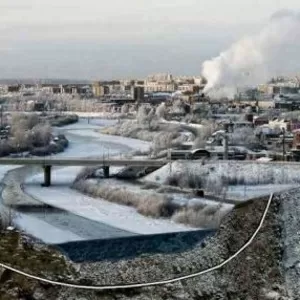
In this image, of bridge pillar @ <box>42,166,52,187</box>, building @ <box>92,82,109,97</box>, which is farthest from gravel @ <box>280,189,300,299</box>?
building @ <box>92,82,109,97</box>

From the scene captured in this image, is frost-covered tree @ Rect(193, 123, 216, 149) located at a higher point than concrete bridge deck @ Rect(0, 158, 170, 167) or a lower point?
lower

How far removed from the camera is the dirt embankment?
561 cm

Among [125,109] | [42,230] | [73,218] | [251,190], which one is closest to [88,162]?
[251,190]

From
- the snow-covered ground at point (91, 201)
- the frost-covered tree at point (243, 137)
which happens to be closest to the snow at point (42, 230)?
the snow-covered ground at point (91, 201)

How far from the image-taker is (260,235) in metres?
6.36

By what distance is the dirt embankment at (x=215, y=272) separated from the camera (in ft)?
18.4

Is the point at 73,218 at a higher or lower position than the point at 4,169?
higher

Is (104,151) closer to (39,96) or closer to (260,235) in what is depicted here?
(260,235)

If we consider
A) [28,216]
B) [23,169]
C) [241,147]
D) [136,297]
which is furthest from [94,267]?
[241,147]

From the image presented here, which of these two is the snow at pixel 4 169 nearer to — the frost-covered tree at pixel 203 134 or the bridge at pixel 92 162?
the bridge at pixel 92 162

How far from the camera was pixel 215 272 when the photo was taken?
5.92m

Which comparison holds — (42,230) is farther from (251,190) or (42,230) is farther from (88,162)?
(88,162)

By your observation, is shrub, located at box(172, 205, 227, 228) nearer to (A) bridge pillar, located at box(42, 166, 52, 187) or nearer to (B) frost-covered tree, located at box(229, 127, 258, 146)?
(A) bridge pillar, located at box(42, 166, 52, 187)

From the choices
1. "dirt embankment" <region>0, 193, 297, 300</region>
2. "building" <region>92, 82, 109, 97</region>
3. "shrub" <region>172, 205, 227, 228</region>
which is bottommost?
"building" <region>92, 82, 109, 97</region>
